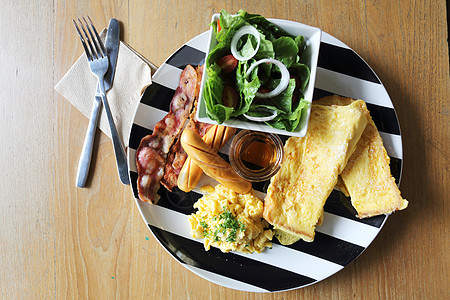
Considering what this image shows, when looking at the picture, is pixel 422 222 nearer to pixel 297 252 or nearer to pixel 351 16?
pixel 297 252

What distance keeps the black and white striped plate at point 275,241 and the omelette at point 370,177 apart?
0.09 meters

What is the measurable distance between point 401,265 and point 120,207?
181 centimetres

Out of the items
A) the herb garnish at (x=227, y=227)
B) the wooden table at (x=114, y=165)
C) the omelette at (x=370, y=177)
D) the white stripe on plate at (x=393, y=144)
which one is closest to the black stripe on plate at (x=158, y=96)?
the wooden table at (x=114, y=165)

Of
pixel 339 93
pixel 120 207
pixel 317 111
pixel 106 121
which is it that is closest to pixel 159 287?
pixel 120 207

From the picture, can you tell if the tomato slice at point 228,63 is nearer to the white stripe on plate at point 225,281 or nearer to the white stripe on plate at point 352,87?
the white stripe on plate at point 352,87

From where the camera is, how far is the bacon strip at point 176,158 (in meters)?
2.06

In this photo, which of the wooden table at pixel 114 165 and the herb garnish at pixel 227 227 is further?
the wooden table at pixel 114 165

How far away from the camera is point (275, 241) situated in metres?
2.03

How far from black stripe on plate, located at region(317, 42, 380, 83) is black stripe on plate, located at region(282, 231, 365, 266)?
37.7 inches

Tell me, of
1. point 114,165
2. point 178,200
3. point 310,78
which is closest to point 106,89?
point 114,165

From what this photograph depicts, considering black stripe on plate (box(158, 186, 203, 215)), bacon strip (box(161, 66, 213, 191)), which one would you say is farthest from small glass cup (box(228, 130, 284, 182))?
black stripe on plate (box(158, 186, 203, 215))

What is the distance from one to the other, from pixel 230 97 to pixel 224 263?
3.27 feet

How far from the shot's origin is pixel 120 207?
2.22 metres

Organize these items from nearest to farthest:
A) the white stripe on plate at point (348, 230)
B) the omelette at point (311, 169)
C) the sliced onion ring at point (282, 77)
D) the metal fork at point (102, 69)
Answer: the sliced onion ring at point (282, 77), the omelette at point (311, 169), the white stripe on plate at point (348, 230), the metal fork at point (102, 69)
